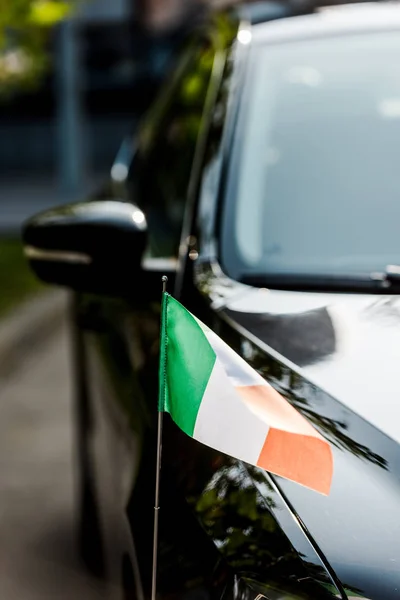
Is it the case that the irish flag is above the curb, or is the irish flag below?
above

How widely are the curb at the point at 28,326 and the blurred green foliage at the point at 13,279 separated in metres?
0.10

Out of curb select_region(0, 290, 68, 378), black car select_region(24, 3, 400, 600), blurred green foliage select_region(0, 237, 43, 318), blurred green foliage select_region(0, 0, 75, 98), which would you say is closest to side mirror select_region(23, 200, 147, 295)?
black car select_region(24, 3, 400, 600)

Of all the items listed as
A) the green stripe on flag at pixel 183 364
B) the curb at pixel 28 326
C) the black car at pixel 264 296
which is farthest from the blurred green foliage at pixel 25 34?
the green stripe on flag at pixel 183 364

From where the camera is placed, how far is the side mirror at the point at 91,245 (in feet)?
8.11

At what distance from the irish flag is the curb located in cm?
450

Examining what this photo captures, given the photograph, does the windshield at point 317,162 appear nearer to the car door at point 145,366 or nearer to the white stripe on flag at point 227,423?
the car door at point 145,366

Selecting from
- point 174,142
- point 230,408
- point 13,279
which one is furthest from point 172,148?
point 13,279

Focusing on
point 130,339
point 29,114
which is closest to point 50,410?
point 130,339

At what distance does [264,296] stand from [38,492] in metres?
2.41

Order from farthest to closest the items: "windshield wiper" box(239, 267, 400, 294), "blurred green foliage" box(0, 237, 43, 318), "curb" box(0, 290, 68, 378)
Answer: "blurred green foliage" box(0, 237, 43, 318) < "curb" box(0, 290, 68, 378) < "windshield wiper" box(239, 267, 400, 294)

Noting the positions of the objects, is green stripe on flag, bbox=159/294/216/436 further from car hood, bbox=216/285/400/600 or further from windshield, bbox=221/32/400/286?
windshield, bbox=221/32/400/286

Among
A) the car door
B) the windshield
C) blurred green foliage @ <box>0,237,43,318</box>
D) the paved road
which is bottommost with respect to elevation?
blurred green foliage @ <box>0,237,43,318</box>

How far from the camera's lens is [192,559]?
1.70 meters

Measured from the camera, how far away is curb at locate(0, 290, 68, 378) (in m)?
6.42
